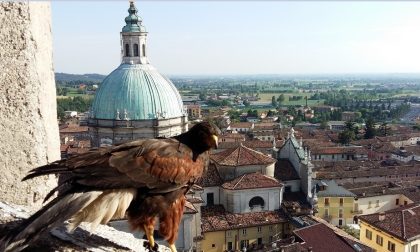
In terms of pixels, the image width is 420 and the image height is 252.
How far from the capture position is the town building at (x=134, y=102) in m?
24.5

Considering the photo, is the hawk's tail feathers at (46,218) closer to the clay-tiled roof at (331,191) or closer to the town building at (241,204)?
the town building at (241,204)

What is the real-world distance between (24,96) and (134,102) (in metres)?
20.5

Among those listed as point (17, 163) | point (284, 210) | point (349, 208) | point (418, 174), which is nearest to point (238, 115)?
point (418, 174)

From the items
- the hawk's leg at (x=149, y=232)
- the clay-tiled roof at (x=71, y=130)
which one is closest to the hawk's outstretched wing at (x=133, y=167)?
the hawk's leg at (x=149, y=232)

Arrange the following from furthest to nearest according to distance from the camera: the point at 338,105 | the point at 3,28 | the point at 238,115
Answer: the point at 338,105 → the point at 238,115 → the point at 3,28

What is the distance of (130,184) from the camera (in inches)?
149

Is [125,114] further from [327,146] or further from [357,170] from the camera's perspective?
[327,146]

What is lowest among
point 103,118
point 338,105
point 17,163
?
point 338,105

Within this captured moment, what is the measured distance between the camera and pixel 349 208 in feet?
119

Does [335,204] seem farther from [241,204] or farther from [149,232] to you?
[149,232]

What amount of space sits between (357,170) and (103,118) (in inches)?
1237

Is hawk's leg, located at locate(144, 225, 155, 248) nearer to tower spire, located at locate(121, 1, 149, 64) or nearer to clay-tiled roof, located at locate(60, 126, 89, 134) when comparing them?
tower spire, located at locate(121, 1, 149, 64)

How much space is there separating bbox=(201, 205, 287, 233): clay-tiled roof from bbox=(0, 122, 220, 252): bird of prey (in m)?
20.4

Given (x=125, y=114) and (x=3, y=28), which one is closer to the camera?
(x=3, y=28)
